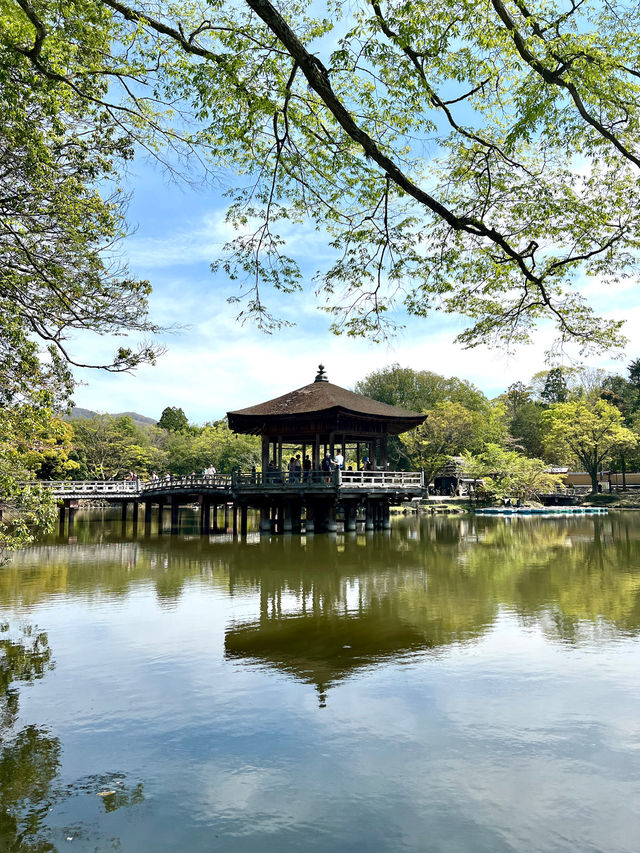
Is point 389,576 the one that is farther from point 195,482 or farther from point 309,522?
point 195,482

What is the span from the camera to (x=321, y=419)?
69.8 ft

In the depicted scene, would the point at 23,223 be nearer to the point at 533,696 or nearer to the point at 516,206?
the point at 516,206

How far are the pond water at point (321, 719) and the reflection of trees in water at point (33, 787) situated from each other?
0.02 m

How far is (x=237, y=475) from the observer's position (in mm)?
21062

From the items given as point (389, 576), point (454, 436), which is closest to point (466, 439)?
point (454, 436)

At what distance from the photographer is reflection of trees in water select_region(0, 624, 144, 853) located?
3377 mm

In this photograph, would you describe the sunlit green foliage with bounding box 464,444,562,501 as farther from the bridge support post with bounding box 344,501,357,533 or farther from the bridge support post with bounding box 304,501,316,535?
the bridge support post with bounding box 304,501,316,535

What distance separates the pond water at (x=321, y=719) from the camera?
346cm

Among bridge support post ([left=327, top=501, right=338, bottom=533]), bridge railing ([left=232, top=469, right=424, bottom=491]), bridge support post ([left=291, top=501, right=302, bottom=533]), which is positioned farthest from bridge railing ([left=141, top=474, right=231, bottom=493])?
bridge support post ([left=327, top=501, right=338, bottom=533])

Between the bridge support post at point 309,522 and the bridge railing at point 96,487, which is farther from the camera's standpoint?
the bridge railing at point 96,487

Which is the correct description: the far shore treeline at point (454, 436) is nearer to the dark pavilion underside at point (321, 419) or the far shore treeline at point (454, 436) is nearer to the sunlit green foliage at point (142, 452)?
the sunlit green foliage at point (142, 452)

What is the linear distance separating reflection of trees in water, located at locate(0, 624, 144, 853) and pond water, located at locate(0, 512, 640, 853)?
0.02m

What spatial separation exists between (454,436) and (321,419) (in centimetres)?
2354

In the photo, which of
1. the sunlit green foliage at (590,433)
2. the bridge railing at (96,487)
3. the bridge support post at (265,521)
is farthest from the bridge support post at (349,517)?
the sunlit green foliage at (590,433)
